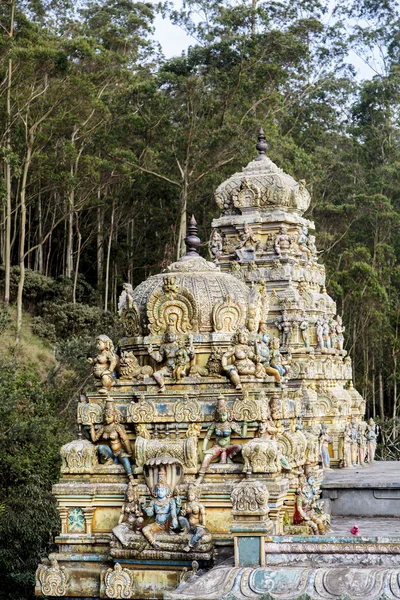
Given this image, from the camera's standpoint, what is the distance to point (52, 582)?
13.3 meters

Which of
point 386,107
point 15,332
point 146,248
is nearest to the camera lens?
point 15,332

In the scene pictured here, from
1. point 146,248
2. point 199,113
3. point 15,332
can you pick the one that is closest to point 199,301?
point 15,332

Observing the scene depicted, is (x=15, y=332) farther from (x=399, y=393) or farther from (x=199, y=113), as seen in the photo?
(x=399, y=393)

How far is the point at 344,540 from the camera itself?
465 inches

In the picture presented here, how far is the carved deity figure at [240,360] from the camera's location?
550 inches

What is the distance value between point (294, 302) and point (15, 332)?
424 inches

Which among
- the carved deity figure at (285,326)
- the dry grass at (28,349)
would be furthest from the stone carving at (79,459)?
the dry grass at (28,349)

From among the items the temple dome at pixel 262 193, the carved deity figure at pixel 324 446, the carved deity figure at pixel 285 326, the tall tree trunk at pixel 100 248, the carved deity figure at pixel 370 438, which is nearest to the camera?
the carved deity figure at pixel 324 446

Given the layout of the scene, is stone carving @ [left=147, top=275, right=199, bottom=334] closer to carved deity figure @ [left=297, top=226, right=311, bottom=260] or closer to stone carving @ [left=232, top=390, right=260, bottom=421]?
stone carving @ [left=232, top=390, right=260, bottom=421]

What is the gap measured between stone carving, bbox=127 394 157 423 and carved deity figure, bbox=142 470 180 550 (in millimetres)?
910

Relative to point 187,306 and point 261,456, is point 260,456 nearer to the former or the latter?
point 261,456

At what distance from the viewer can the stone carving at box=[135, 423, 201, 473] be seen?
13367mm

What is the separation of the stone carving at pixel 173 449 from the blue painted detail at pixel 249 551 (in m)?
1.66

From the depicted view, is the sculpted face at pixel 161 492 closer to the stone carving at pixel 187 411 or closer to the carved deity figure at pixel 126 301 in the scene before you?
the stone carving at pixel 187 411
